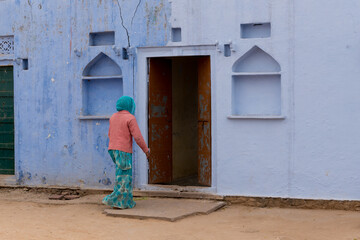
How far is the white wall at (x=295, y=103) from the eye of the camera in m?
8.45

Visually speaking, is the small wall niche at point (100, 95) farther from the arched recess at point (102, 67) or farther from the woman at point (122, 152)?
the woman at point (122, 152)

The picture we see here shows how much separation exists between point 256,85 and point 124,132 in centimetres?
224

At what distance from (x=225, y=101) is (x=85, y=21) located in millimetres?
2885

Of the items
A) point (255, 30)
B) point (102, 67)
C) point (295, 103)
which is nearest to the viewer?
point (295, 103)

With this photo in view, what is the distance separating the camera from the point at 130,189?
854 cm

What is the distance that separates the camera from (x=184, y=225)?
24.9 ft

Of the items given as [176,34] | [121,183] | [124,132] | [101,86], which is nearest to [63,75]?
[101,86]

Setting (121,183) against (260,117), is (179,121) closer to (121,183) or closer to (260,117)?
(260,117)

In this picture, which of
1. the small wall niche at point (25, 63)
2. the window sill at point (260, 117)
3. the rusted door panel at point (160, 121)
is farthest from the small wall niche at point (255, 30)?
the small wall niche at point (25, 63)

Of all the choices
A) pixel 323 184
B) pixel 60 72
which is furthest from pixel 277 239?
pixel 60 72

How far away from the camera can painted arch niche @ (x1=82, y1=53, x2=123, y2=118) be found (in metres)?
10.1

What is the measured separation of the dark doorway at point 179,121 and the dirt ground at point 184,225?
1.33 meters

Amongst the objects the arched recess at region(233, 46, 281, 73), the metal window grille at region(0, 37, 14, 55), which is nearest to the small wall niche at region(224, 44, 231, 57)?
the arched recess at region(233, 46, 281, 73)

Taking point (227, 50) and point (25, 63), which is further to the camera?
point (25, 63)
